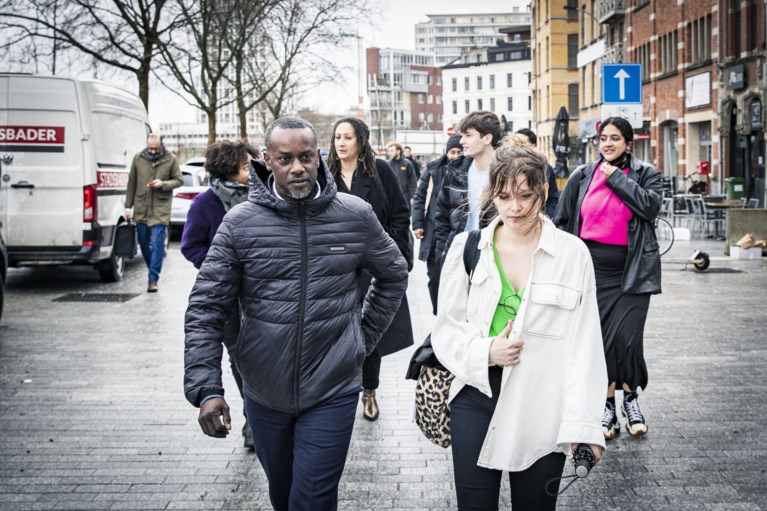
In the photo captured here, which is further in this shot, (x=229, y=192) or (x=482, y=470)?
(x=229, y=192)

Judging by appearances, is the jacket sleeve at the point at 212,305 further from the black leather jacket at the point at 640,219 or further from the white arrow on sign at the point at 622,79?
the white arrow on sign at the point at 622,79

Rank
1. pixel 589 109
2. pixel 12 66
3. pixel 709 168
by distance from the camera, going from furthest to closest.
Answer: pixel 589 109, pixel 709 168, pixel 12 66

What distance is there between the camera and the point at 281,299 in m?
3.59

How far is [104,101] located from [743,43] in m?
22.7

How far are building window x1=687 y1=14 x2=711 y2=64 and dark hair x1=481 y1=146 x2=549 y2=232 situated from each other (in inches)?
1315

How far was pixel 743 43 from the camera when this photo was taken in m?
30.5

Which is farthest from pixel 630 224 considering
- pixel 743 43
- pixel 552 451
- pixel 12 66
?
pixel 743 43

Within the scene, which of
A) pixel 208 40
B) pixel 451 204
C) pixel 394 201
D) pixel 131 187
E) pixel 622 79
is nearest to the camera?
pixel 394 201

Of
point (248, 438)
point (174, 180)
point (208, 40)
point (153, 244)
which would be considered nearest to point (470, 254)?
point (248, 438)

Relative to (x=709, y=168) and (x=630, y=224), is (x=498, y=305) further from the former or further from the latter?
(x=709, y=168)

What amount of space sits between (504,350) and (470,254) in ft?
1.33

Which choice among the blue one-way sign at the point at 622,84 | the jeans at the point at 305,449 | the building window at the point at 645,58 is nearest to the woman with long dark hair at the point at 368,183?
the jeans at the point at 305,449

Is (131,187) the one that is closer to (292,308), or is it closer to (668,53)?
(292,308)

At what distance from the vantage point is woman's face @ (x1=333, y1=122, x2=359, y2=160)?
21.4ft
